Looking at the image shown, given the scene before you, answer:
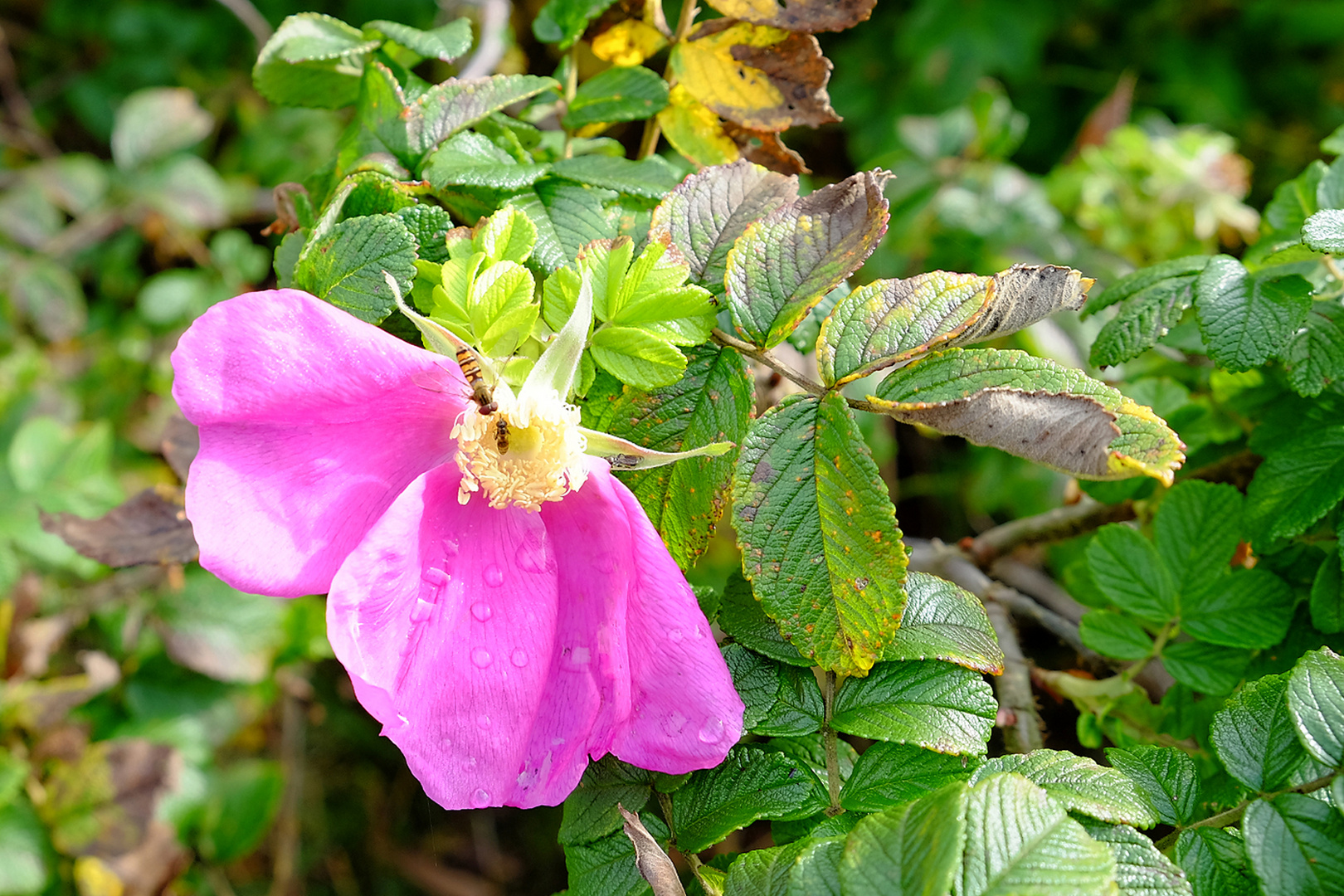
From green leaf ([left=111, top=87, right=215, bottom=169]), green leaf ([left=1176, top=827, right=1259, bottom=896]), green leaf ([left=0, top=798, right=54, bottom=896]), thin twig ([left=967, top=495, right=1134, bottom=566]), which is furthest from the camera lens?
green leaf ([left=111, top=87, right=215, bottom=169])

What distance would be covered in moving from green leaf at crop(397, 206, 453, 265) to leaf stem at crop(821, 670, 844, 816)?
0.42 meters

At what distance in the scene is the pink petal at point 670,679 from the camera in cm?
62

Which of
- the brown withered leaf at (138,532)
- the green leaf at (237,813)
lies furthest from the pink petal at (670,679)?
the green leaf at (237,813)

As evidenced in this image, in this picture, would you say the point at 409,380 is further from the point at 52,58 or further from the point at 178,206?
the point at 52,58

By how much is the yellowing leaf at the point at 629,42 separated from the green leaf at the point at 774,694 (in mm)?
541

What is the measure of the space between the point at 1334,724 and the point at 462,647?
0.55m

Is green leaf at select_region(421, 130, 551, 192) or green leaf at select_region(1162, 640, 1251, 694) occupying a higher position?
green leaf at select_region(421, 130, 551, 192)

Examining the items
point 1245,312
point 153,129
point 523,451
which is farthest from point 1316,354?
point 153,129

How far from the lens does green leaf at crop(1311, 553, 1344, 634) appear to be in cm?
75

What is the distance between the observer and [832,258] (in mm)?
677

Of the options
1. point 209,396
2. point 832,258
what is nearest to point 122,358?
point 209,396

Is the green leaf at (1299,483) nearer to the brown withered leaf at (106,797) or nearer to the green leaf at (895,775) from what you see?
the green leaf at (895,775)

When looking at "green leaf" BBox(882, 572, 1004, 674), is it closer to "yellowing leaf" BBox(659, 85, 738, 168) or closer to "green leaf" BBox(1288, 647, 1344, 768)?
"green leaf" BBox(1288, 647, 1344, 768)

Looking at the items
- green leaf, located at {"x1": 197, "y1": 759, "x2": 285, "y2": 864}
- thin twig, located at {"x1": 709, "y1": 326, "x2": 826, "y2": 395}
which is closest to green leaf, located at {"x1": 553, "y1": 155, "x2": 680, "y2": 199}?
thin twig, located at {"x1": 709, "y1": 326, "x2": 826, "y2": 395}
